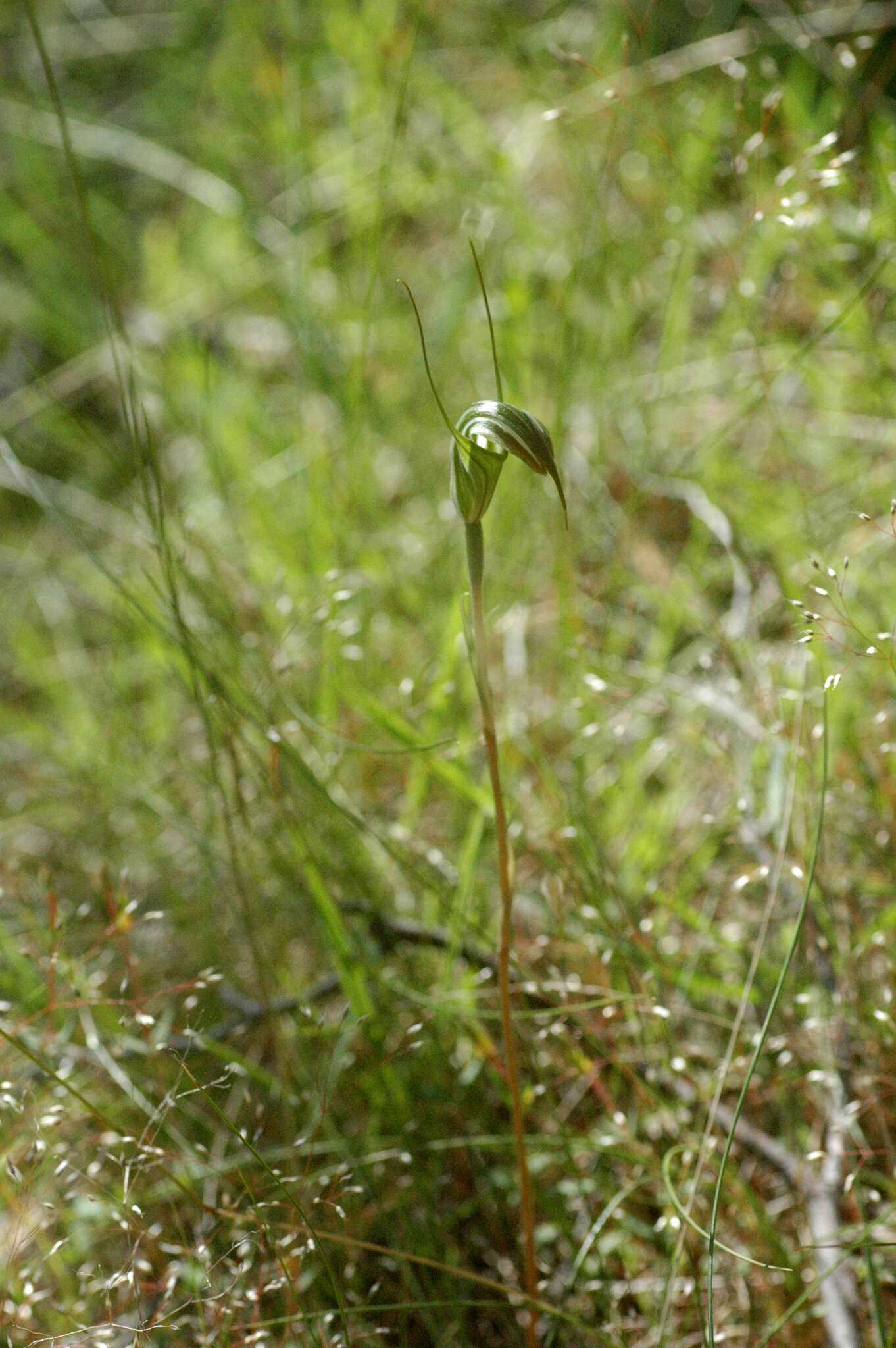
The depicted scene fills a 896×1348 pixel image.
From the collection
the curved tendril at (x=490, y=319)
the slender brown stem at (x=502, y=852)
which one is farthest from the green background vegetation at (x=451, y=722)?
the curved tendril at (x=490, y=319)

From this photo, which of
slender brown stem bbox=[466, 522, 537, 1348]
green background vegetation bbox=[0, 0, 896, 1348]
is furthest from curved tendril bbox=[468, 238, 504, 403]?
green background vegetation bbox=[0, 0, 896, 1348]

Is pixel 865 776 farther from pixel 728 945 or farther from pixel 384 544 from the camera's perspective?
pixel 384 544

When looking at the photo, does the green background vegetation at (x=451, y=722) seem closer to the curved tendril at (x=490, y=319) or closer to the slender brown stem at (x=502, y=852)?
the slender brown stem at (x=502, y=852)

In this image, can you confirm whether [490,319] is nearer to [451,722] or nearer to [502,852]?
[502,852]

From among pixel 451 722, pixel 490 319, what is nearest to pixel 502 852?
pixel 490 319

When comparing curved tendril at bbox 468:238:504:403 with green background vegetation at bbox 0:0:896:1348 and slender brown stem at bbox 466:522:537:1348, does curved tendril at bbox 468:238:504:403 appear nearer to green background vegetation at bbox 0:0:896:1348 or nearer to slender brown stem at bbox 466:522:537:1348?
slender brown stem at bbox 466:522:537:1348

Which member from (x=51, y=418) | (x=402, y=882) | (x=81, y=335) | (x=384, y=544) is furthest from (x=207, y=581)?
(x=81, y=335)
